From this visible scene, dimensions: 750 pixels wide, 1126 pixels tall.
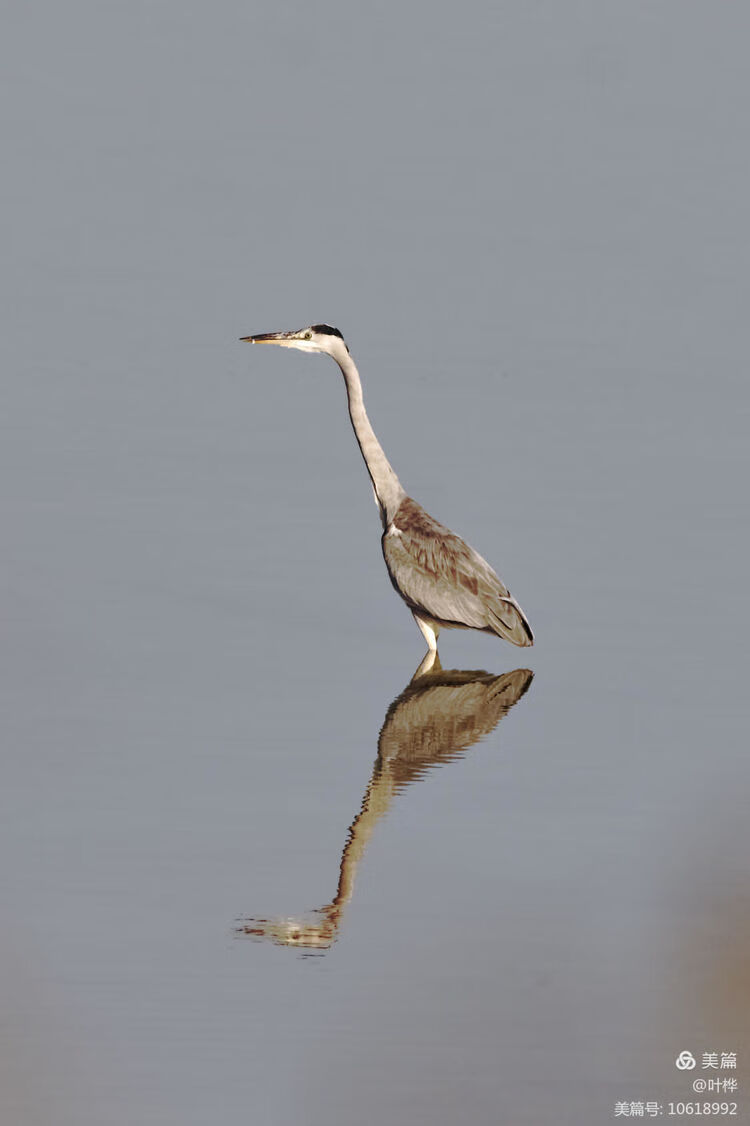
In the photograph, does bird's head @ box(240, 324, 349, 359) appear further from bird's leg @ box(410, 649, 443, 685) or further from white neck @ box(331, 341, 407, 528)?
bird's leg @ box(410, 649, 443, 685)

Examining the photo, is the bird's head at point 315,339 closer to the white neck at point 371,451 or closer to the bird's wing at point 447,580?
the white neck at point 371,451

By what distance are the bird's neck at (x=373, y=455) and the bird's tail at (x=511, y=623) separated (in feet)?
6.03

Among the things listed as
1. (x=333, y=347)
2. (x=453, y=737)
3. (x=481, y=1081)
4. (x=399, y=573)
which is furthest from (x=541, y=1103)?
(x=333, y=347)

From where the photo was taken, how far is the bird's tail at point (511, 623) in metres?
16.7

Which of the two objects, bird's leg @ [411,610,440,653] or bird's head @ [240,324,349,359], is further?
bird's head @ [240,324,349,359]

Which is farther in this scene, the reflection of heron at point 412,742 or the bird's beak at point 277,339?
the bird's beak at point 277,339

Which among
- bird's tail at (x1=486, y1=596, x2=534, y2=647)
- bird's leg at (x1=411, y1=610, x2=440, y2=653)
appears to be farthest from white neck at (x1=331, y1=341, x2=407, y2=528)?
bird's tail at (x1=486, y1=596, x2=534, y2=647)

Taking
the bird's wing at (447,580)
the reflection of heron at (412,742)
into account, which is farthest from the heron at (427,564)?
the reflection of heron at (412,742)

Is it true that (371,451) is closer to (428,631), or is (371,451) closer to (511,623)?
(428,631)

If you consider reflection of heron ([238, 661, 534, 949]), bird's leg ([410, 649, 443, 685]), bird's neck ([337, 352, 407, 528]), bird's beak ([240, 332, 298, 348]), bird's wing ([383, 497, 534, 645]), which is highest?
bird's beak ([240, 332, 298, 348])

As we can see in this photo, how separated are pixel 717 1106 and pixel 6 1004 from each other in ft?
10.2

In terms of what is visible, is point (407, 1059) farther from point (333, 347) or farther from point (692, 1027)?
point (333, 347)

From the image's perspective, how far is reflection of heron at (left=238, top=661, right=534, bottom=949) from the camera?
36.1ft

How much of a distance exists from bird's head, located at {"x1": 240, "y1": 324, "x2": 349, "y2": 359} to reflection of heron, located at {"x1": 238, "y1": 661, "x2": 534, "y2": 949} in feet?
11.3
